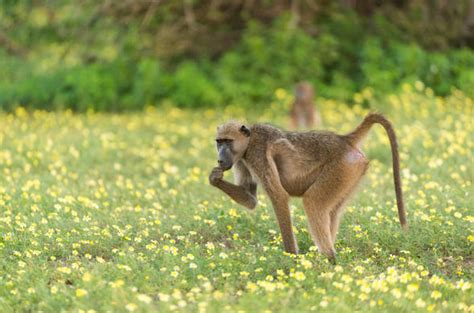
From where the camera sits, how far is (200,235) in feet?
23.1

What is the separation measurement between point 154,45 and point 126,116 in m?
1.81

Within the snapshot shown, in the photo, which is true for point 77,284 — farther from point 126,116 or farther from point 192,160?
point 126,116

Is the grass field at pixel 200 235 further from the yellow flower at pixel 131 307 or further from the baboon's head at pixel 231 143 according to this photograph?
the baboon's head at pixel 231 143

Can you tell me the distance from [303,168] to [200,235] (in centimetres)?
118

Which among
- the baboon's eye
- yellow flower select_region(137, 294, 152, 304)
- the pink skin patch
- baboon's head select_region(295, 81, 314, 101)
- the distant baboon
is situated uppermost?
baboon's head select_region(295, 81, 314, 101)

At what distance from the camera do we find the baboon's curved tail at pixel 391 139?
20.3 feet

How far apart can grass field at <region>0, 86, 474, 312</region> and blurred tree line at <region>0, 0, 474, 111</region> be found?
2.75 meters

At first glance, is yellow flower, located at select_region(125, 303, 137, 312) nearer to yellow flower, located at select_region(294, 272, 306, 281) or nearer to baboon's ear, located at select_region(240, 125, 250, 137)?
yellow flower, located at select_region(294, 272, 306, 281)

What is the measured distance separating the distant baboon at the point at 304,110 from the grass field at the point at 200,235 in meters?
1.39

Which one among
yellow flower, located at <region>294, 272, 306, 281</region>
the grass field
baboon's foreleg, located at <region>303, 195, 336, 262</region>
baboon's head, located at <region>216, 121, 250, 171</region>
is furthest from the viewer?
baboon's head, located at <region>216, 121, 250, 171</region>

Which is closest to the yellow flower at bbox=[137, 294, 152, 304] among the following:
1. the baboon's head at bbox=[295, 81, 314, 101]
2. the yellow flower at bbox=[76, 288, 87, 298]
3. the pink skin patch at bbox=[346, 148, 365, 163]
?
the yellow flower at bbox=[76, 288, 87, 298]

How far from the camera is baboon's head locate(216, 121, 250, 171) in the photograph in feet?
20.9

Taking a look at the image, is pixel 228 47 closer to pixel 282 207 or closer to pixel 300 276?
pixel 282 207

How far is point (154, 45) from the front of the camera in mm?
15867
